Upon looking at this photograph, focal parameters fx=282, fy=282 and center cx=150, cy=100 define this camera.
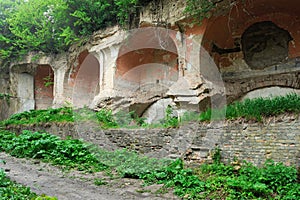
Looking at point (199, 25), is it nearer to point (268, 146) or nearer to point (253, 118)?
point (253, 118)

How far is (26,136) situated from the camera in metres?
9.94

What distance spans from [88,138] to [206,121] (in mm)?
4538

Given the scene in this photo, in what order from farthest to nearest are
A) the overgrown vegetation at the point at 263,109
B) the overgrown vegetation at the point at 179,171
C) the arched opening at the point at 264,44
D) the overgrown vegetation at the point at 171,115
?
the arched opening at the point at 264,44 → the overgrown vegetation at the point at 171,115 → the overgrown vegetation at the point at 263,109 → the overgrown vegetation at the point at 179,171

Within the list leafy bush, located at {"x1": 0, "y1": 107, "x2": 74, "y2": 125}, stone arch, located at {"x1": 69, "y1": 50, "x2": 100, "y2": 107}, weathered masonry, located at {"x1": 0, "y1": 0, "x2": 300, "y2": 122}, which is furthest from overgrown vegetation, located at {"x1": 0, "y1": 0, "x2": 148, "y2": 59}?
leafy bush, located at {"x1": 0, "y1": 107, "x2": 74, "y2": 125}

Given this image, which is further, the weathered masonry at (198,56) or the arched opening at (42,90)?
the arched opening at (42,90)

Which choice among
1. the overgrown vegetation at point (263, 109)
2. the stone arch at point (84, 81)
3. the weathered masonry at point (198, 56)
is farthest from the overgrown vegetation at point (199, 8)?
the stone arch at point (84, 81)

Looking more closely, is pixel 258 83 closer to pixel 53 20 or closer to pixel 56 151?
pixel 56 151

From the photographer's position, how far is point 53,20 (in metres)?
15.2

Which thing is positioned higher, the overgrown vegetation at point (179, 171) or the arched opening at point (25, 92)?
the arched opening at point (25, 92)

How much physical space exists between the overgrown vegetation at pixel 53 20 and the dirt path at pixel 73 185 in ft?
21.1

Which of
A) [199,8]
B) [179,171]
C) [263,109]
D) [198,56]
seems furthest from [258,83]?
[179,171]

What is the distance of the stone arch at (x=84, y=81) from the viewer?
15.3 meters

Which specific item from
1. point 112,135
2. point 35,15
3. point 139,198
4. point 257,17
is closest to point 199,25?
point 257,17

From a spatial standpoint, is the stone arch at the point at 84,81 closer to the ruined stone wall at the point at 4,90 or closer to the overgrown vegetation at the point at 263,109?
the ruined stone wall at the point at 4,90
